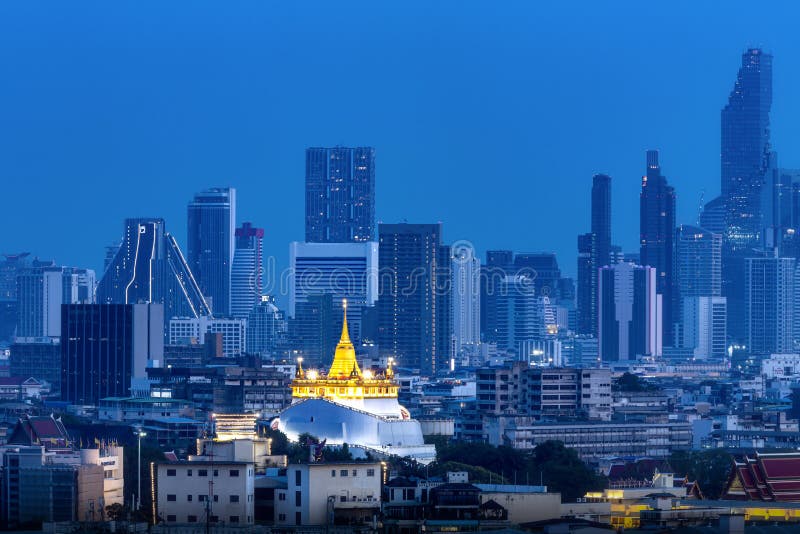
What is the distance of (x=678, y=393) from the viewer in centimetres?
19412

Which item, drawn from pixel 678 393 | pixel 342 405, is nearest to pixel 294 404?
pixel 342 405

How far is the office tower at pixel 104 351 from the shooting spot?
19325 cm

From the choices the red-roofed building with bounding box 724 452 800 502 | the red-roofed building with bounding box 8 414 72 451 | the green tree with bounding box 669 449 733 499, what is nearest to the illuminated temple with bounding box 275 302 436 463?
the red-roofed building with bounding box 8 414 72 451

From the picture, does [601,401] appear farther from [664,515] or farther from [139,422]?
[664,515]

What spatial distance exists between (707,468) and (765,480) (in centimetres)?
1608

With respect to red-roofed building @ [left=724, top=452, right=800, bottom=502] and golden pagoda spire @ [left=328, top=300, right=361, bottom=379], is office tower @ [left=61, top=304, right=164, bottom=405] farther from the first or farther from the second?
red-roofed building @ [left=724, top=452, right=800, bottom=502]

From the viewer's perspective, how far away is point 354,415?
111 metres

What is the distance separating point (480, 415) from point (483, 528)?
192 ft

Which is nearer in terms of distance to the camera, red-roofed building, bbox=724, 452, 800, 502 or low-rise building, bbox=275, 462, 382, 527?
low-rise building, bbox=275, 462, 382, 527

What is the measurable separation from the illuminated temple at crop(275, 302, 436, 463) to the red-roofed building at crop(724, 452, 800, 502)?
38.4 feet

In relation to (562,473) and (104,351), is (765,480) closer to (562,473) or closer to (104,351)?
(562,473)

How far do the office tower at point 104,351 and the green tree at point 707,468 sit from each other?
67.8m

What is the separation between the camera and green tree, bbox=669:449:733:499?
109950 millimetres

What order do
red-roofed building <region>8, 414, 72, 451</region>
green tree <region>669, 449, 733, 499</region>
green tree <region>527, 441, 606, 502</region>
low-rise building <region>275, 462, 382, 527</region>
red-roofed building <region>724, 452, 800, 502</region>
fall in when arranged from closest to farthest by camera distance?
low-rise building <region>275, 462, 382, 527</region> → red-roofed building <region>724, 452, 800, 502</region> → green tree <region>527, 441, 606, 502</region> → green tree <region>669, 449, 733, 499</region> → red-roofed building <region>8, 414, 72, 451</region>
